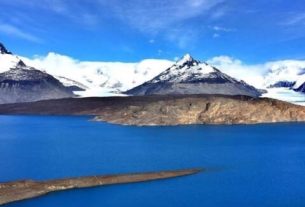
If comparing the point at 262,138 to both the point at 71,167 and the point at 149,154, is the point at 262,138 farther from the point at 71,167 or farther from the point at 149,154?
the point at 71,167

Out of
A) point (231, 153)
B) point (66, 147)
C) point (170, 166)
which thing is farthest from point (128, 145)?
point (170, 166)

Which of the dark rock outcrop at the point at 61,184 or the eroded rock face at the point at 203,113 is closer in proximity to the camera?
the dark rock outcrop at the point at 61,184

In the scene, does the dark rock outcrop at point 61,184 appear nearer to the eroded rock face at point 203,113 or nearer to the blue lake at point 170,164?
the blue lake at point 170,164

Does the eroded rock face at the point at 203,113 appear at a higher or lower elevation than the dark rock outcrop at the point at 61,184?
higher

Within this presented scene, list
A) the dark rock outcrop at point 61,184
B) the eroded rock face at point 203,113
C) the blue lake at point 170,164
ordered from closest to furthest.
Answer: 1. the dark rock outcrop at point 61,184
2. the blue lake at point 170,164
3. the eroded rock face at point 203,113

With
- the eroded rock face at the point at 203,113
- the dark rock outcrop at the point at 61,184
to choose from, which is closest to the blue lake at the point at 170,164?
the dark rock outcrop at the point at 61,184

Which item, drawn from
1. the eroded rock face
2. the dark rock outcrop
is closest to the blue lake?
the dark rock outcrop

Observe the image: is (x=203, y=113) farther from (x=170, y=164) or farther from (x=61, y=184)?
(x=61, y=184)

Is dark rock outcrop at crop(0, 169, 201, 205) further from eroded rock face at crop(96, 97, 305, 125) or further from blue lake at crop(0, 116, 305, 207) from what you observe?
eroded rock face at crop(96, 97, 305, 125)
